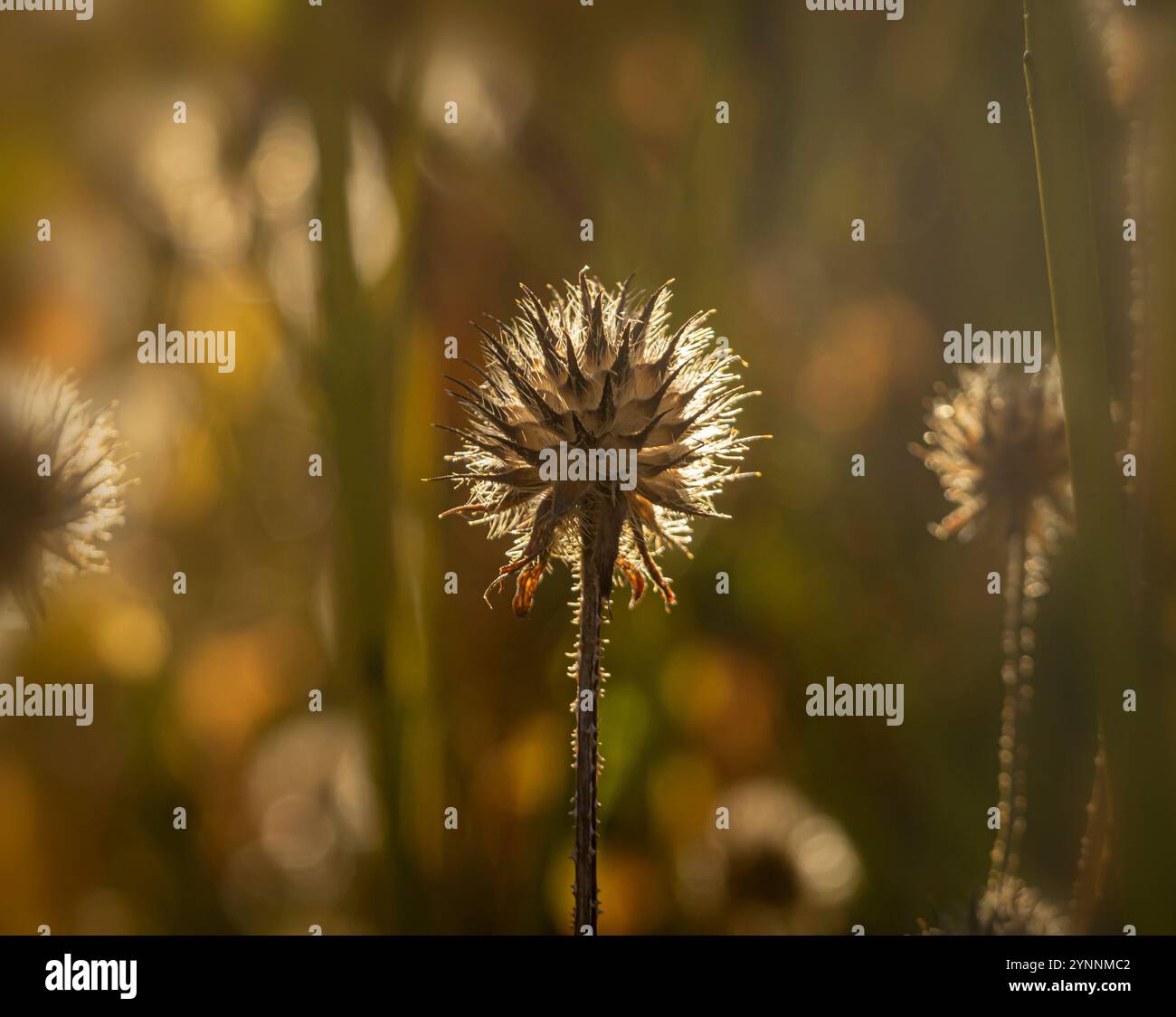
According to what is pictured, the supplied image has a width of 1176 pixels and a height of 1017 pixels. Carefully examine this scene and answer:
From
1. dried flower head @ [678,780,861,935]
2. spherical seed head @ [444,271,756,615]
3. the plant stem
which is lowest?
dried flower head @ [678,780,861,935]

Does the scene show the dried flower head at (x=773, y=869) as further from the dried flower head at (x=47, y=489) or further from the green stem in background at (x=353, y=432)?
the dried flower head at (x=47, y=489)

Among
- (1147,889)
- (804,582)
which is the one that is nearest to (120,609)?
(804,582)

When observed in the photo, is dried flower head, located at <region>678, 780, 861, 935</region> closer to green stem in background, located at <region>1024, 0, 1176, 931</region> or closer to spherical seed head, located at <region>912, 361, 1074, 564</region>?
spherical seed head, located at <region>912, 361, 1074, 564</region>

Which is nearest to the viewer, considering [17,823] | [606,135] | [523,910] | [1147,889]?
[1147,889]

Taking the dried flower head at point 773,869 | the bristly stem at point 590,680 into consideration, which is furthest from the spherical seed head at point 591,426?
the dried flower head at point 773,869

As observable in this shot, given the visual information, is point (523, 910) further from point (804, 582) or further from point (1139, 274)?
point (1139, 274)

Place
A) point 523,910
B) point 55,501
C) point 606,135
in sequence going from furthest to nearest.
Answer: point 606,135 < point 523,910 < point 55,501

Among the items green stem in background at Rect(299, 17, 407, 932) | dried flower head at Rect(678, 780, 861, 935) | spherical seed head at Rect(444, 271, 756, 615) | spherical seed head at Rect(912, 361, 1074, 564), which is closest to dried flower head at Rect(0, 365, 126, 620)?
green stem in background at Rect(299, 17, 407, 932)
